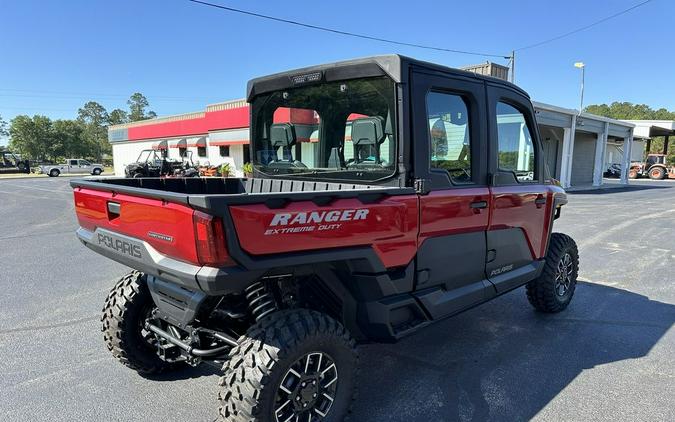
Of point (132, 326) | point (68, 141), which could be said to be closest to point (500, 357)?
point (132, 326)

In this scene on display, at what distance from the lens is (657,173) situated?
37.8 metres

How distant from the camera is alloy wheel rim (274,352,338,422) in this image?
7.70ft

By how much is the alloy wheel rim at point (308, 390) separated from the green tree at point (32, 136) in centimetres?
7949

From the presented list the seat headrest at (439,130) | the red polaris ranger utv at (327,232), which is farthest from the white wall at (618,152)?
the seat headrest at (439,130)

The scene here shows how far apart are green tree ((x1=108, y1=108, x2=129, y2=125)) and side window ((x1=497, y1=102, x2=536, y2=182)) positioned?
130298mm

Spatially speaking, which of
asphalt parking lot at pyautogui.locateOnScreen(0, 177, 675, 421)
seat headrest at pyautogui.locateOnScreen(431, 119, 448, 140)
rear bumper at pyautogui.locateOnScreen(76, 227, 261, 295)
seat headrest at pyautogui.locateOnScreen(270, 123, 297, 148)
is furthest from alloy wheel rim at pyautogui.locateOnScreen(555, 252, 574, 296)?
rear bumper at pyautogui.locateOnScreen(76, 227, 261, 295)

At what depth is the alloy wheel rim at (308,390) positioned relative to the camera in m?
2.35

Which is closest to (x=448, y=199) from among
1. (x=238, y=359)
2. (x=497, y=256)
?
(x=497, y=256)

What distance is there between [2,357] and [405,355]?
3.39 meters

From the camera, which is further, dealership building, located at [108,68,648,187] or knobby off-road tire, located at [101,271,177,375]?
dealership building, located at [108,68,648,187]

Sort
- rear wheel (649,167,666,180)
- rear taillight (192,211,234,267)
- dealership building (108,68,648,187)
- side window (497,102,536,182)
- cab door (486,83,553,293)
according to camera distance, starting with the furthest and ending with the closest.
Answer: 1. rear wheel (649,167,666,180)
2. dealership building (108,68,648,187)
3. side window (497,102,536,182)
4. cab door (486,83,553,293)
5. rear taillight (192,211,234,267)

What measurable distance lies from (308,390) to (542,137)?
27.8 metres

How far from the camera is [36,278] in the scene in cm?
569

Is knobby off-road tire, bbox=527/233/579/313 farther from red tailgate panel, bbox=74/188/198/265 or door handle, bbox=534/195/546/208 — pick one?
red tailgate panel, bbox=74/188/198/265
